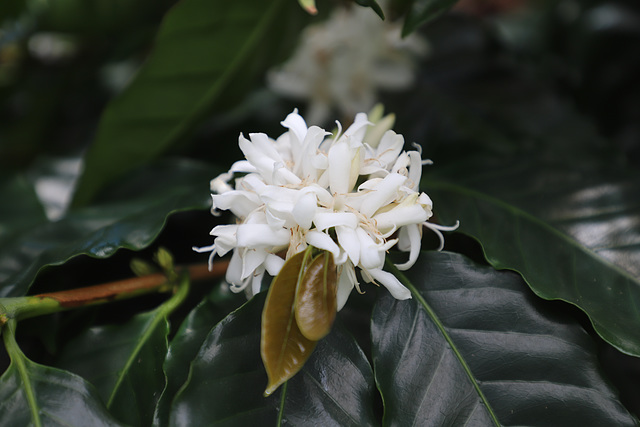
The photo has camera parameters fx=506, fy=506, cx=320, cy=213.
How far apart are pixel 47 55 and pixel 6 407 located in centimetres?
137

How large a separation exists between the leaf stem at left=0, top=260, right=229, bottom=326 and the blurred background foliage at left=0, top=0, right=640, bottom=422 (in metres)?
0.08

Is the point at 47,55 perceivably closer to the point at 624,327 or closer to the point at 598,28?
the point at 598,28

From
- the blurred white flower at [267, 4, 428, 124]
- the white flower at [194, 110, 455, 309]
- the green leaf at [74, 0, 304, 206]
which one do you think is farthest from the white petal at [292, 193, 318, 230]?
the blurred white flower at [267, 4, 428, 124]

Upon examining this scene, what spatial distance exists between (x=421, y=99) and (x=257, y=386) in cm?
86

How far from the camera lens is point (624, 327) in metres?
0.59

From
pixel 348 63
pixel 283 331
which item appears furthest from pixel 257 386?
pixel 348 63

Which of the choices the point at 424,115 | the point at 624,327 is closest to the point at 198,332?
the point at 624,327

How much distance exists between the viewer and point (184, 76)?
943 mm

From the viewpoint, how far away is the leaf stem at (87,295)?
57 centimetres

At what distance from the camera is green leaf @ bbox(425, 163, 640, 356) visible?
0.61m

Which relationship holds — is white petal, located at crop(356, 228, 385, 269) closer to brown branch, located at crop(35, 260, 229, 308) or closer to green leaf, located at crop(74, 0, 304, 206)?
brown branch, located at crop(35, 260, 229, 308)

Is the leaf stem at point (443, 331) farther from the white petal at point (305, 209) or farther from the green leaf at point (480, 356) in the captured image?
the white petal at point (305, 209)

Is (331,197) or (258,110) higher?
(331,197)

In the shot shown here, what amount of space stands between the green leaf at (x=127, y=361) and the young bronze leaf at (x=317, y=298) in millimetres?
218
